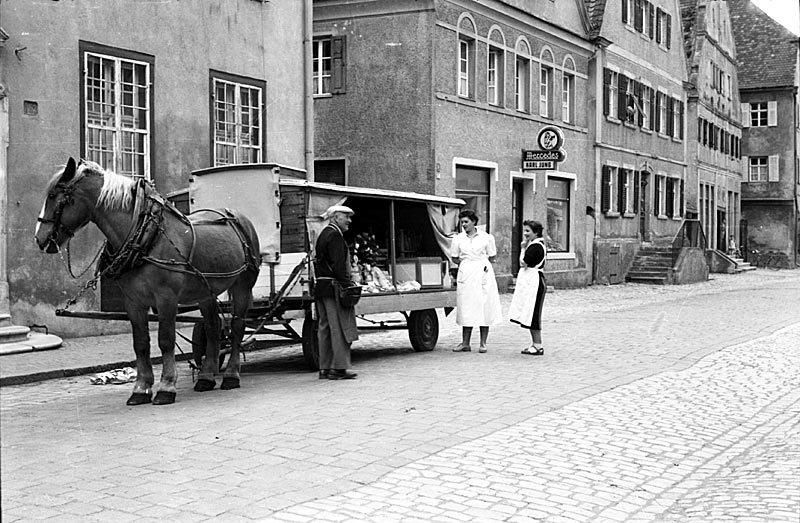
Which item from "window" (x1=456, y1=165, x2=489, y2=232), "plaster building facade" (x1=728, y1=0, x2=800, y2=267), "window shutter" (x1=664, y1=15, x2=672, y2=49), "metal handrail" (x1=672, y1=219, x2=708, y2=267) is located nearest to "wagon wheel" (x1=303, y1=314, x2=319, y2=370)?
"window" (x1=456, y1=165, x2=489, y2=232)

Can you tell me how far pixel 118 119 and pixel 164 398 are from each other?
7270 mm

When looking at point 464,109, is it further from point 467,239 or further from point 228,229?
point 228,229

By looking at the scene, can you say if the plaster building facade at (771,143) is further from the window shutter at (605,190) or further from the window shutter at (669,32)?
the window shutter at (605,190)

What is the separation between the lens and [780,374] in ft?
38.3

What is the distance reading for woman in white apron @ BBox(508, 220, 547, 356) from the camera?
517 inches

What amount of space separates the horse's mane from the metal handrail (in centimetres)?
3057

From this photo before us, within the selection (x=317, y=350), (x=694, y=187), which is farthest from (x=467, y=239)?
(x=694, y=187)

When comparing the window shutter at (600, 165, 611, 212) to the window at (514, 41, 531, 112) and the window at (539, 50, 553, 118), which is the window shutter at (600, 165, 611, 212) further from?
the window at (514, 41, 531, 112)

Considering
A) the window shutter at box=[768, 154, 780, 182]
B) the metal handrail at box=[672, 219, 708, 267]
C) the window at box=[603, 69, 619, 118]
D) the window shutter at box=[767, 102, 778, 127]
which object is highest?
the window shutter at box=[767, 102, 778, 127]

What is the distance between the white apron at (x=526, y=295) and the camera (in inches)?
517

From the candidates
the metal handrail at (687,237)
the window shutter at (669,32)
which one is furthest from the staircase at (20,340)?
the window shutter at (669,32)

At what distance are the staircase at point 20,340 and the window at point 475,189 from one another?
14.0 meters

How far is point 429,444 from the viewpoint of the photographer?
23.7 feet

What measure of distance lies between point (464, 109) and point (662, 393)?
16428 millimetres
